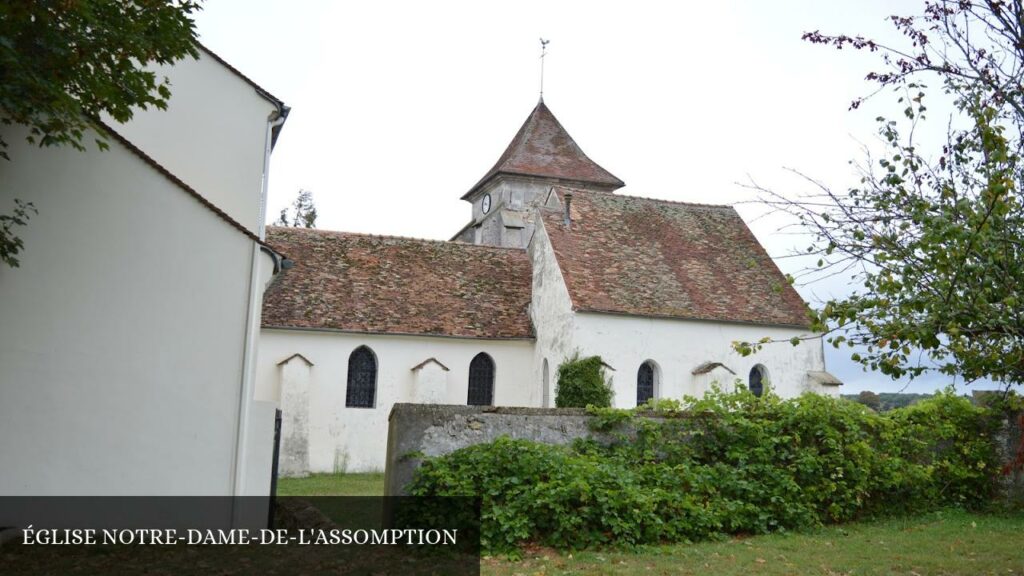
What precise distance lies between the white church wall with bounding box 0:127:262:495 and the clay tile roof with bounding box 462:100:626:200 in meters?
29.0

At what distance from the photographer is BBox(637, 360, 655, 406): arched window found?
25.7 metres

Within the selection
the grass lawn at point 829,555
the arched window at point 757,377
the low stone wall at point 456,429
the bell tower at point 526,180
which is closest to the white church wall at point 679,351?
→ the arched window at point 757,377

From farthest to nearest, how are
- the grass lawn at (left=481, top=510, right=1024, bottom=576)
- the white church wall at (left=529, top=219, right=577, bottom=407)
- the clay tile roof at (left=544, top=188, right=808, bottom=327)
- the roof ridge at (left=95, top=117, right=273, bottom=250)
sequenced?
1. the clay tile roof at (left=544, top=188, right=808, bottom=327)
2. the white church wall at (left=529, top=219, right=577, bottom=407)
3. the roof ridge at (left=95, top=117, right=273, bottom=250)
4. the grass lawn at (left=481, top=510, right=1024, bottom=576)

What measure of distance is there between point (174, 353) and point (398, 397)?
14.8m

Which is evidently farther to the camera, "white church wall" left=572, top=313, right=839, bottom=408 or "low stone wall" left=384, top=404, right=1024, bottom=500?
"white church wall" left=572, top=313, right=839, bottom=408

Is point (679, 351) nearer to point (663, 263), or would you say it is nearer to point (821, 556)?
point (663, 263)

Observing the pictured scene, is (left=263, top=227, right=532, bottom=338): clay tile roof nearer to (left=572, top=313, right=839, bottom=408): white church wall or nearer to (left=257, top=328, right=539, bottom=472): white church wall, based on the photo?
(left=257, top=328, right=539, bottom=472): white church wall

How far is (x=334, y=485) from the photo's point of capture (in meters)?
21.2

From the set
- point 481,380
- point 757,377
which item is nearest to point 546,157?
point 481,380

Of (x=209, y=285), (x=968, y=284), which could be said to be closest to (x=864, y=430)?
(x=968, y=284)

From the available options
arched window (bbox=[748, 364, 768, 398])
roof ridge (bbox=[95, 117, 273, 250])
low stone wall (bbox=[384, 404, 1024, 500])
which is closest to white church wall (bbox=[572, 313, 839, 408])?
arched window (bbox=[748, 364, 768, 398])

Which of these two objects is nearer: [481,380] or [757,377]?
[481,380]

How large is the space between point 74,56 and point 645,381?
65.5 feet

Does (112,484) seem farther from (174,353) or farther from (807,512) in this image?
(807,512)
